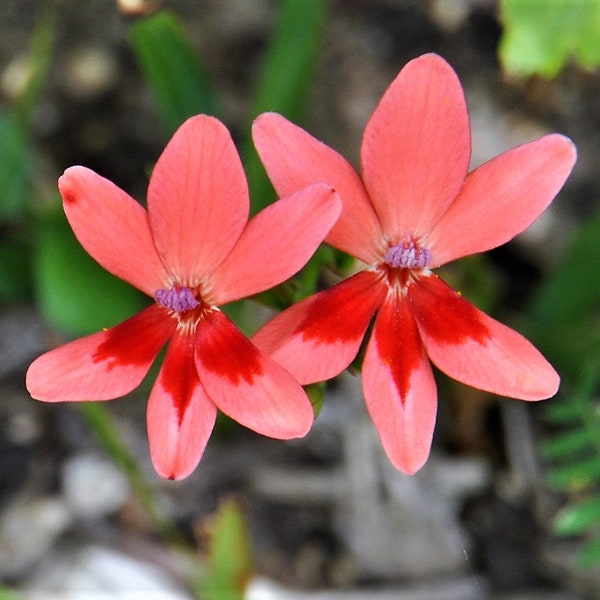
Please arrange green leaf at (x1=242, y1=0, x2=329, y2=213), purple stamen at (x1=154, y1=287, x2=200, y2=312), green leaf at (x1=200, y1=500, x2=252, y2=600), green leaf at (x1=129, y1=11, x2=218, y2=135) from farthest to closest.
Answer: green leaf at (x1=200, y1=500, x2=252, y2=600)
green leaf at (x1=242, y1=0, x2=329, y2=213)
green leaf at (x1=129, y1=11, x2=218, y2=135)
purple stamen at (x1=154, y1=287, x2=200, y2=312)

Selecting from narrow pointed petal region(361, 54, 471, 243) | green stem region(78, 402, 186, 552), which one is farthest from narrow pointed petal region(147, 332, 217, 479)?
green stem region(78, 402, 186, 552)

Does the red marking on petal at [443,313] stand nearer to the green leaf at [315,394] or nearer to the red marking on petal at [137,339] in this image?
the green leaf at [315,394]

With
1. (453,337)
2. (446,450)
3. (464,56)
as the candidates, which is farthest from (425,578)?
(464,56)

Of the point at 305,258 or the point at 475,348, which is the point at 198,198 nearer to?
the point at 305,258

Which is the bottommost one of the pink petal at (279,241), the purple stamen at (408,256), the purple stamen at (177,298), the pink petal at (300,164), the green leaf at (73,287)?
the purple stamen at (177,298)

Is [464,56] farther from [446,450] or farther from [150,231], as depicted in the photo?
[150,231]

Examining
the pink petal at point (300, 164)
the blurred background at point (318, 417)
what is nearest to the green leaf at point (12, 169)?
the blurred background at point (318, 417)

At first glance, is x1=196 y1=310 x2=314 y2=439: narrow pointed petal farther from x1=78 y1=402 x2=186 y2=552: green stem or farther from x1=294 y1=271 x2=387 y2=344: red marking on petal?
x1=78 y1=402 x2=186 y2=552: green stem
